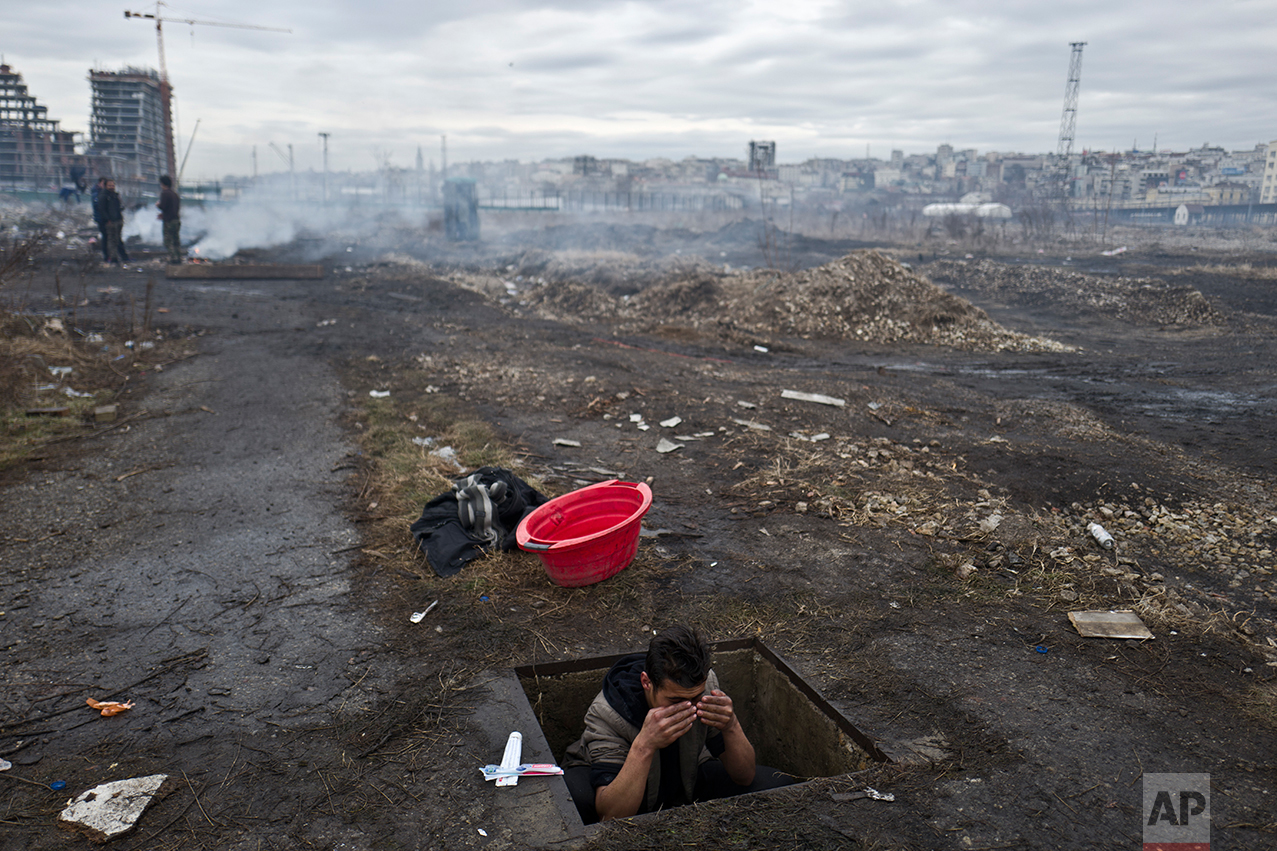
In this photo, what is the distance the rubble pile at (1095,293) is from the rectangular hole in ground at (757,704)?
14.4m

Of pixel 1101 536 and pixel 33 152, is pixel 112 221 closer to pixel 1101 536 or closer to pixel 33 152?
pixel 1101 536

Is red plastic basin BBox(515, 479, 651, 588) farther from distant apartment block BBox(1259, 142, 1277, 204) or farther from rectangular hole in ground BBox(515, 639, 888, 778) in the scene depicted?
distant apartment block BBox(1259, 142, 1277, 204)

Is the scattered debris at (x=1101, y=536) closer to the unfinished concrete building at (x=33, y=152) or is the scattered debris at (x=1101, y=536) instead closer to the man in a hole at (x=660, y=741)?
the man in a hole at (x=660, y=741)

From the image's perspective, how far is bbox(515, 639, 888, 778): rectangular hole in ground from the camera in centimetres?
296

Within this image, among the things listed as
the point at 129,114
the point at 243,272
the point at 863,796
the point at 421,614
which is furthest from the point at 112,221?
the point at 129,114

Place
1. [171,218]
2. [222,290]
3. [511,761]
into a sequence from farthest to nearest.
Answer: [171,218] → [222,290] → [511,761]

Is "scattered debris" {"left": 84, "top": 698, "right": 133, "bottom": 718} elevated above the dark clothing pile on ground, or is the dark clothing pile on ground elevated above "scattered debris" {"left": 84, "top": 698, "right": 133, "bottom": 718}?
the dark clothing pile on ground

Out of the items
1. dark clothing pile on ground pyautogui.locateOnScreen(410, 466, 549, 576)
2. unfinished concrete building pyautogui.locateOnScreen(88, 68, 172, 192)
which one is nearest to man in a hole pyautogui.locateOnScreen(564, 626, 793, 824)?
dark clothing pile on ground pyautogui.locateOnScreen(410, 466, 549, 576)

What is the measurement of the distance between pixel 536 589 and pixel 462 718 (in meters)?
1.05

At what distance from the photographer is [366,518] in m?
4.80

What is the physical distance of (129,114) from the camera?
57406 mm

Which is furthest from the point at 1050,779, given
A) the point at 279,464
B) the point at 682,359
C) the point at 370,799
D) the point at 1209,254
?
the point at 1209,254

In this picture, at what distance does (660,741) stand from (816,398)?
18.9 ft

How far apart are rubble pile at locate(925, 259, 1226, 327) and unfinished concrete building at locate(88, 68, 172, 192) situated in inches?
2198
